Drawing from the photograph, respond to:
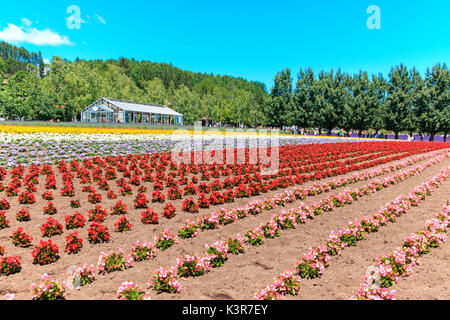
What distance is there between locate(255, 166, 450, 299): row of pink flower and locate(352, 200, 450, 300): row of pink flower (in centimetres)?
7

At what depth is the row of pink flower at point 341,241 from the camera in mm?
4496

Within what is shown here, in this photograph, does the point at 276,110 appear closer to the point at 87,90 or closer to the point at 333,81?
the point at 333,81

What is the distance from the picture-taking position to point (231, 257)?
233 inches

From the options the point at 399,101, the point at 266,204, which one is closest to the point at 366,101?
the point at 399,101

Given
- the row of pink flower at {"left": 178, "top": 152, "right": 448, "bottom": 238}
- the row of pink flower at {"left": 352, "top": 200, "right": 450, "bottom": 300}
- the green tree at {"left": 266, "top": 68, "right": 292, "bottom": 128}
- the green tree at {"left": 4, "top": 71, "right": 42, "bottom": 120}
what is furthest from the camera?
the green tree at {"left": 266, "top": 68, "right": 292, "bottom": 128}

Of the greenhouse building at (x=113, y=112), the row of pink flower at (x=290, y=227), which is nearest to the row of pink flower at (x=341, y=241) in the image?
the row of pink flower at (x=290, y=227)

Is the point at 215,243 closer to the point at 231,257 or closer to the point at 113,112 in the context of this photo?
the point at 231,257

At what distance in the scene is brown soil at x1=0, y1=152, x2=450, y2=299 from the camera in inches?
184

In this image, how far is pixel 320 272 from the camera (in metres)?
5.21

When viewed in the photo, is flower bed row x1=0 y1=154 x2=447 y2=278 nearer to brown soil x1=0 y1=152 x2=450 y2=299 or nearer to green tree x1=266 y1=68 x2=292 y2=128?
brown soil x1=0 y1=152 x2=450 y2=299

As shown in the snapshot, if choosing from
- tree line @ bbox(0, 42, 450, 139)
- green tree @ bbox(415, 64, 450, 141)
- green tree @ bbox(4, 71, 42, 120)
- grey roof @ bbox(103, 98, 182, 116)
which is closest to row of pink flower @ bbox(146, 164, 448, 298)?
grey roof @ bbox(103, 98, 182, 116)

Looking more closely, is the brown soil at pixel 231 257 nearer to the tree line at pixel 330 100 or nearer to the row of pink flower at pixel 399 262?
the row of pink flower at pixel 399 262
